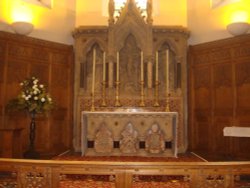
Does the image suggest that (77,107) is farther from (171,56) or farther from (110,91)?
(171,56)

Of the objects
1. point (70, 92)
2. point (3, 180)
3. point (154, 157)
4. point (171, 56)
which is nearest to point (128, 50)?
point (171, 56)

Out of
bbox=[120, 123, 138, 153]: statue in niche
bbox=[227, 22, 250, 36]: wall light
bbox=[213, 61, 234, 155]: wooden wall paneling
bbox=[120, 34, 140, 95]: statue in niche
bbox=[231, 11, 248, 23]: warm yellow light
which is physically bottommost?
bbox=[120, 123, 138, 153]: statue in niche

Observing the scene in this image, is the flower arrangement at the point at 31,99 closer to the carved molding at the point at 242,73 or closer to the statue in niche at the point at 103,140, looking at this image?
the statue in niche at the point at 103,140

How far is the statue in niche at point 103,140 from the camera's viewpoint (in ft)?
24.2

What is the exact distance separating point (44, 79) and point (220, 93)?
5269mm

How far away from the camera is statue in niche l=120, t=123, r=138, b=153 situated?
7370mm

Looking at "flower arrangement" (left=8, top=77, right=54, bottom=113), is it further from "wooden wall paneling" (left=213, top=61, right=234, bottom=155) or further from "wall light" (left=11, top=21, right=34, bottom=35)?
"wooden wall paneling" (left=213, top=61, right=234, bottom=155)

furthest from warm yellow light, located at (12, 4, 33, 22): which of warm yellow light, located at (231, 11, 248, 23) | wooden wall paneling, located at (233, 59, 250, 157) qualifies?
wooden wall paneling, located at (233, 59, 250, 157)

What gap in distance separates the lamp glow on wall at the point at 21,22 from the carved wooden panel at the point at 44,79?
7.8 inches

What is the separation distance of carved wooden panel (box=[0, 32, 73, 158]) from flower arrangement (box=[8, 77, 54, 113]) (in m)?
0.55

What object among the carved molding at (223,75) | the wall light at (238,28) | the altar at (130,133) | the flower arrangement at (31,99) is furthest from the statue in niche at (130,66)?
the wall light at (238,28)

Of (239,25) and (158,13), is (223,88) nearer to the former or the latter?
(239,25)

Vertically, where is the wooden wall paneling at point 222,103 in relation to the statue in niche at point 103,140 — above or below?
above

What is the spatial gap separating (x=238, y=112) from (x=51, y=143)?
5500 mm
